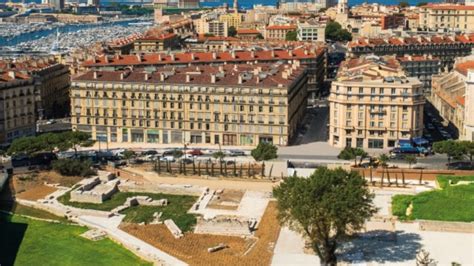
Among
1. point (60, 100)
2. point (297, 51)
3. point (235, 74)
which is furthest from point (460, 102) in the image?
point (60, 100)

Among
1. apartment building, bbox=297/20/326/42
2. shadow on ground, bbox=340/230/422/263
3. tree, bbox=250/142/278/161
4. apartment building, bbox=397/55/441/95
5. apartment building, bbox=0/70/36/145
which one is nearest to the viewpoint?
shadow on ground, bbox=340/230/422/263

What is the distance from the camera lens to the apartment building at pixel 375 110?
90.8m

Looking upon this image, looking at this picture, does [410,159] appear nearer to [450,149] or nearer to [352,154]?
[450,149]

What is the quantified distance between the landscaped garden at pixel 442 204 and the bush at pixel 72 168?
3344 centimetres

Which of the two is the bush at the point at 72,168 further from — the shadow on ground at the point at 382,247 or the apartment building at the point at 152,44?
the apartment building at the point at 152,44

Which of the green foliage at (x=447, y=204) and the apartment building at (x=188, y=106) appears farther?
the apartment building at (x=188, y=106)

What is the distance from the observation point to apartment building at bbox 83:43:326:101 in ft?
382

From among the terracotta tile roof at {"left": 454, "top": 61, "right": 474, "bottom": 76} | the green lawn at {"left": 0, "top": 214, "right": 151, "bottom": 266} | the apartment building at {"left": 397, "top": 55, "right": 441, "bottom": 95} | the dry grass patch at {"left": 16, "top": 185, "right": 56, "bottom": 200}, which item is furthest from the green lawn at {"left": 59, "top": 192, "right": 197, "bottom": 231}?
the apartment building at {"left": 397, "top": 55, "right": 441, "bottom": 95}

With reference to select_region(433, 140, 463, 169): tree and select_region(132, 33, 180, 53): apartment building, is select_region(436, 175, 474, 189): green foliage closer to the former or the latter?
select_region(433, 140, 463, 169): tree

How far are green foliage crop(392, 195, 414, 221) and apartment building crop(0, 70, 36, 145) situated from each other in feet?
173

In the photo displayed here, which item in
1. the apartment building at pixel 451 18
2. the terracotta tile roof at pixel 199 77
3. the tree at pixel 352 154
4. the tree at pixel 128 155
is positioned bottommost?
the tree at pixel 128 155

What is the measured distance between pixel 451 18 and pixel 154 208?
130 m

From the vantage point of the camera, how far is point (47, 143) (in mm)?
84625

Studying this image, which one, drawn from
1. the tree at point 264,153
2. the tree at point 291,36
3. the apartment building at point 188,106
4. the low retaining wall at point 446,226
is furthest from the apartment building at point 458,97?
the tree at point 291,36
